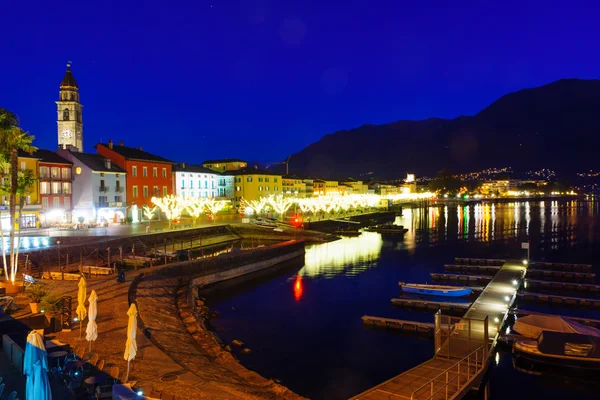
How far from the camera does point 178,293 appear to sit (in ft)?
109

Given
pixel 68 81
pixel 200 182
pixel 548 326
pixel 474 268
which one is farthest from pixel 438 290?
pixel 68 81

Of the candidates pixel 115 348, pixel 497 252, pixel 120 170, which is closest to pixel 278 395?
pixel 115 348

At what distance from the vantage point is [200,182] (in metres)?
92.0

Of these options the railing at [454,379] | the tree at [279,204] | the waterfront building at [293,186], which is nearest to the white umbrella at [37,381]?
the railing at [454,379]

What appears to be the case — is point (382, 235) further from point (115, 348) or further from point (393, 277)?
point (115, 348)

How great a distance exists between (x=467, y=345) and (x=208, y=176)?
3188 inches

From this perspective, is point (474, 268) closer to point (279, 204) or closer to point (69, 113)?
point (279, 204)

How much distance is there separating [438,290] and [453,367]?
18.9m

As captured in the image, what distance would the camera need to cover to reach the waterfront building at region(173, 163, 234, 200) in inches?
3349

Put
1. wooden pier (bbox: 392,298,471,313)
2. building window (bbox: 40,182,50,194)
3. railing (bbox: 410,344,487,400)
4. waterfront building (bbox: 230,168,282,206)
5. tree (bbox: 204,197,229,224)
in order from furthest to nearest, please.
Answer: waterfront building (bbox: 230,168,282,206)
tree (bbox: 204,197,229,224)
building window (bbox: 40,182,50,194)
wooden pier (bbox: 392,298,471,313)
railing (bbox: 410,344,487,400)

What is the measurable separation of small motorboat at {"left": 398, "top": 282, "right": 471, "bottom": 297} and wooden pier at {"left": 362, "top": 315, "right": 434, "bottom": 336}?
29.1 feet

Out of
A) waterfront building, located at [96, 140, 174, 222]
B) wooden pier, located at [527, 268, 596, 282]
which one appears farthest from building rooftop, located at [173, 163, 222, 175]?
wooden pier, located at [527, 268, 596, 282]

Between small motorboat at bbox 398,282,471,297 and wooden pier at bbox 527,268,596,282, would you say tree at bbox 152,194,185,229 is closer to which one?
small motorboat at bbox 398,282,471,297

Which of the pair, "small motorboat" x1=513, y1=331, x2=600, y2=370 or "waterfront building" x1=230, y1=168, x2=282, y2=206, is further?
"waterfront building" x1=230, y1=168, x2=282, y2=206
